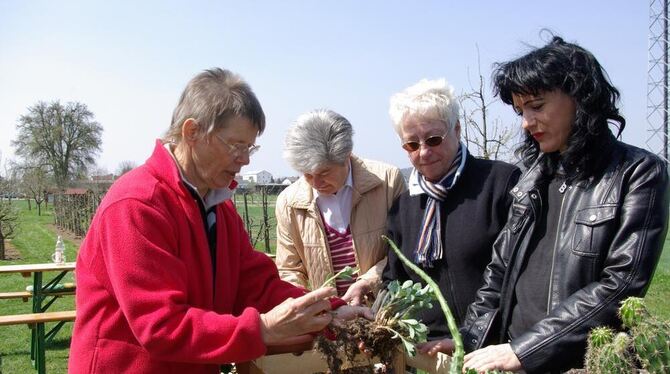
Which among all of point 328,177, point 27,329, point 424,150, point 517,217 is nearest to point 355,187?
point 328,177

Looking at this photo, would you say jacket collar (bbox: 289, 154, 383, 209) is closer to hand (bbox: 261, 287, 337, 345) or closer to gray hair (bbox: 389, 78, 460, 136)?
gray hair (bbox: 389, 78, 460, 136)

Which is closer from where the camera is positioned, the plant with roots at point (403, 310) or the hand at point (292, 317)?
the hand at point (292, 317)

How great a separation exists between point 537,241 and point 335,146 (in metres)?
1.13

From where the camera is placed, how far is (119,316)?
1.74 meters

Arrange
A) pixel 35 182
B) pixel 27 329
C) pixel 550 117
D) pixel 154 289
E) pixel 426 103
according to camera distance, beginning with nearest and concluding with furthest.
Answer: pixel 154 289
pixel 550 117
pixel 426 103
pixel 27 329
pixel 35 182

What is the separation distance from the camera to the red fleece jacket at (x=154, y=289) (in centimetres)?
162

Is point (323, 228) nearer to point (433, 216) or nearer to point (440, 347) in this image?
point (433, 216)

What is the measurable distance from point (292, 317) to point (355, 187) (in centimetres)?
140

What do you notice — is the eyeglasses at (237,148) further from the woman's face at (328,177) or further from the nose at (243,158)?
the woman's face at (328,177)

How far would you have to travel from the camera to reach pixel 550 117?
2109 millimetres

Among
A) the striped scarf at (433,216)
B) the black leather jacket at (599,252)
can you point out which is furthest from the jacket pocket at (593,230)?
the striped scarf at (433,216)

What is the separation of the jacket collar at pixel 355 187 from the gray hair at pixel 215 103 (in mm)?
1101

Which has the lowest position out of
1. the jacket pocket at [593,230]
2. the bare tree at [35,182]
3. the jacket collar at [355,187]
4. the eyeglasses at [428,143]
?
the bare tree at [35,182]

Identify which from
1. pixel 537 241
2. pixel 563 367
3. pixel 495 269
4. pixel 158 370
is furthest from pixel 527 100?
pixel 158 370
